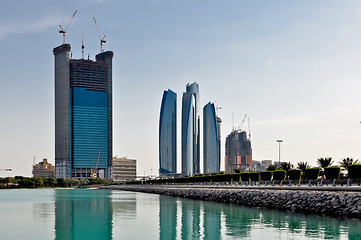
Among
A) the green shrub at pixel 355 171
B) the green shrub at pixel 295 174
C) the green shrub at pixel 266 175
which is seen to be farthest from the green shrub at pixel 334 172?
the green shrub at pixel 266 175

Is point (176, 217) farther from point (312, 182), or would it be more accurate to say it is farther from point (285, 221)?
point (312, 182)

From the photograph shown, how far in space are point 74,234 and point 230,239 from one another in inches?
511

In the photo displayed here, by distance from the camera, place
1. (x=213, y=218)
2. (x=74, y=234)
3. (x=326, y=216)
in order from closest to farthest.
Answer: (x=74, y=234) → (x=326, y=216) → (x=213, y=218)

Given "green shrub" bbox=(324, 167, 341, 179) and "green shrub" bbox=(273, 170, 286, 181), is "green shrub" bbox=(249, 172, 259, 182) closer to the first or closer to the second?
"green shrub" bbox=(273, 170, 286, 181)

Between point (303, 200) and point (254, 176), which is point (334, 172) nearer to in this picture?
point (303, 200)

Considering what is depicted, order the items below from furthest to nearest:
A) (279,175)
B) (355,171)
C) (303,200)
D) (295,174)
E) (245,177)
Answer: (245,177)
(279,175)
(295,174)
(355,171)
(303,200)

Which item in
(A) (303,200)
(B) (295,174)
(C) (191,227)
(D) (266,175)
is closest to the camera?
(C) (191,227)

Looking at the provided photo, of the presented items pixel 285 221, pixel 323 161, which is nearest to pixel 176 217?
pixel 285 221

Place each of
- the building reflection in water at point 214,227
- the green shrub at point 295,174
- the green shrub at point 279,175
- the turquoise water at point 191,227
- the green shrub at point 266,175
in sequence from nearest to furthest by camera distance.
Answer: the building reflection in water at point 214,227
the turquoise water at point 191,227
the green shrub at point 295,174
the green shrub at point 279,175
the green shrub at point 266,175

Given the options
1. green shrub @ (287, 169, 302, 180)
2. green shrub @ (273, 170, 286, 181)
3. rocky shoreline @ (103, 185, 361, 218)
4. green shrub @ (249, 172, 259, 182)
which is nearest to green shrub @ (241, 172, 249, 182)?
green shrub @ (249, 172, 259, 182)

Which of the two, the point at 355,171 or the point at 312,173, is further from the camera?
the point at 312,173

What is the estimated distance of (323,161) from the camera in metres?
87.0

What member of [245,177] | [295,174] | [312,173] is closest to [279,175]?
[295,174]

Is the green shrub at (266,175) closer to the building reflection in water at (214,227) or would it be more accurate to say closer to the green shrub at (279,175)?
the green shrub at (279,175)
